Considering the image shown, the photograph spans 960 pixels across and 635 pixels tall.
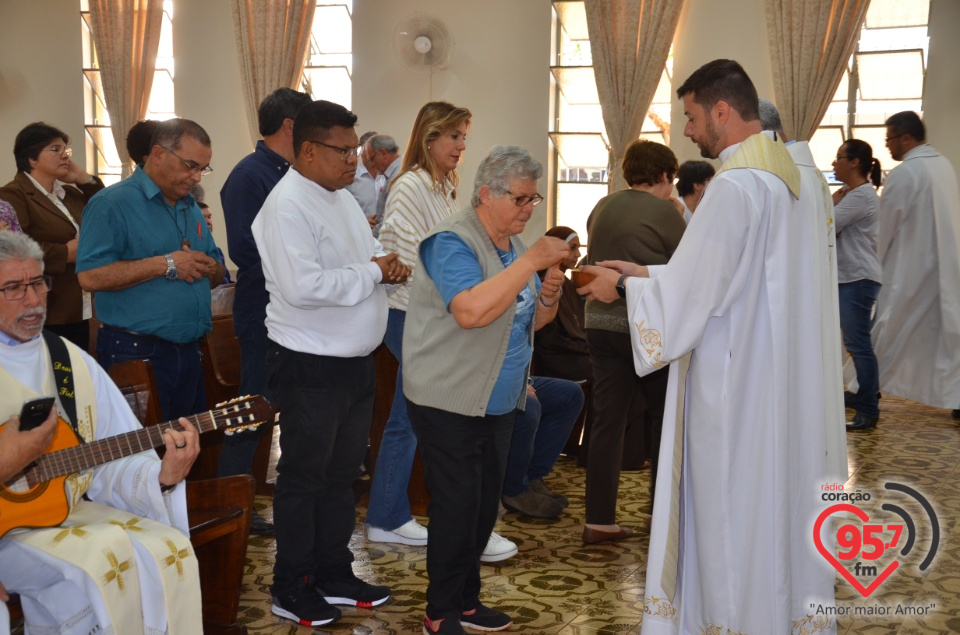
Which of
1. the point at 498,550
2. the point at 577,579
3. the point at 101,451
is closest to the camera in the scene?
the point at 101,451

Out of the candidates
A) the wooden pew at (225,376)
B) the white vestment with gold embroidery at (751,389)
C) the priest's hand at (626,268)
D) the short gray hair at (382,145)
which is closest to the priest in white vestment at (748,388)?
the white vestment with gold embroidery at (751,389)

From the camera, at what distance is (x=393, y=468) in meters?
4.01

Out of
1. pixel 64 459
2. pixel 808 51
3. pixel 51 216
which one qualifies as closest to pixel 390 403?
pixel 51 216

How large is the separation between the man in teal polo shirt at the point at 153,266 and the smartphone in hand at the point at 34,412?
1.17 metres

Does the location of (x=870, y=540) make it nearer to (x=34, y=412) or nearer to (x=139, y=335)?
(x=139, y=335)

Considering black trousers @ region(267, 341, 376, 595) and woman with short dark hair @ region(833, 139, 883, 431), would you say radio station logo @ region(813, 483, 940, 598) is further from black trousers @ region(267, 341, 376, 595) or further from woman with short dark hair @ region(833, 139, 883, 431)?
woman with short dark hair @ region(833, 139, 883, 431)

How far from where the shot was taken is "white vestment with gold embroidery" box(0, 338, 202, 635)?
7.73ft

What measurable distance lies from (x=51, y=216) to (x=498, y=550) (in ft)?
8.77

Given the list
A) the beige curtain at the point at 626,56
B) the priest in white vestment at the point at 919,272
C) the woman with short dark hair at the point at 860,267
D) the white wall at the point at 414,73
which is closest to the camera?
the woman with short dark hair at the point at 860,267

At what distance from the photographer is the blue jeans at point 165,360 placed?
3.52 meters

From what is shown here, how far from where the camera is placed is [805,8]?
27.2ft

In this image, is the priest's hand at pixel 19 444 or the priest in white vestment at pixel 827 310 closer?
the priest's hand at pixel 19 444

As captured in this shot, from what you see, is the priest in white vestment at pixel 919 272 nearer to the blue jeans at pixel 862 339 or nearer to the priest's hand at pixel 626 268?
the blue jeans at pixel 862 339

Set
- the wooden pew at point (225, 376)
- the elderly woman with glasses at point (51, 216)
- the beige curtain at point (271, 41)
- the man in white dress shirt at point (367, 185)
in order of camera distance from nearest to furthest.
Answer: the elderly woman with glasses at point (51, 216) → the wooden pew at point (225, 376) → the man in white dress shirt at point (367, 185) → the beige curtain at point (271, 41)
